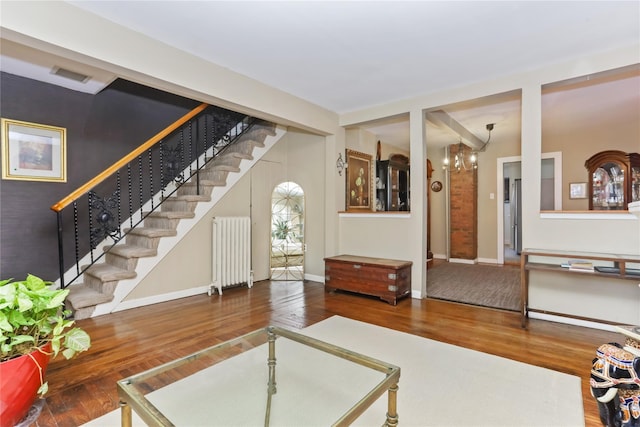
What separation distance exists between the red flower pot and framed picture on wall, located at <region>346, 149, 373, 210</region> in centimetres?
416

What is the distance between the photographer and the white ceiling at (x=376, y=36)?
235 centimetres

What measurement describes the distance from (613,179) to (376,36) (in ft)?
16.7

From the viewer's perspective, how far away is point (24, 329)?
5.74ft

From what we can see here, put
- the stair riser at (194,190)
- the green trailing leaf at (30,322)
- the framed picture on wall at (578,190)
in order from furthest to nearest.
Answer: the framed picture on wall at (578,190), the stair riser at (194,190), the green trailing leaf at (30,322)

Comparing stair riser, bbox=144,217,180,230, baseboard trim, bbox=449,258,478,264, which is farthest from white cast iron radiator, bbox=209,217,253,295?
baseboard trim, bbox=449,258,478,264

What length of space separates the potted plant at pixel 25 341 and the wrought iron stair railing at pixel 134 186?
Answer: 5.81ft

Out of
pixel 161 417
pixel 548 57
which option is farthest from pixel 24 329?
pixel 548 57

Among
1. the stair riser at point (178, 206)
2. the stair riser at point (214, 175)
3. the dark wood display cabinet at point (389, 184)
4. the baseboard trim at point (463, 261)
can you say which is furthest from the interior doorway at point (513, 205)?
the stair riser at point (178, 206)

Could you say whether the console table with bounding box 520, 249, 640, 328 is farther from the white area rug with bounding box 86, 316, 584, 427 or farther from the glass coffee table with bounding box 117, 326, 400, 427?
the glass coffee table with bounding box 117, 326, 400, 427

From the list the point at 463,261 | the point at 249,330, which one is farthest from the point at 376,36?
the point at 463,261

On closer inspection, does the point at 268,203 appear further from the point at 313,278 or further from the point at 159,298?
the point at 159,298

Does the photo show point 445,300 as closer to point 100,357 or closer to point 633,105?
point 100,357

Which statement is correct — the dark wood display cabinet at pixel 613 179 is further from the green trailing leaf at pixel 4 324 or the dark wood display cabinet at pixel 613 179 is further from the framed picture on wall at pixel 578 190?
the green trailing leaf at pixel 4 324

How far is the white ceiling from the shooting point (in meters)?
2.35
